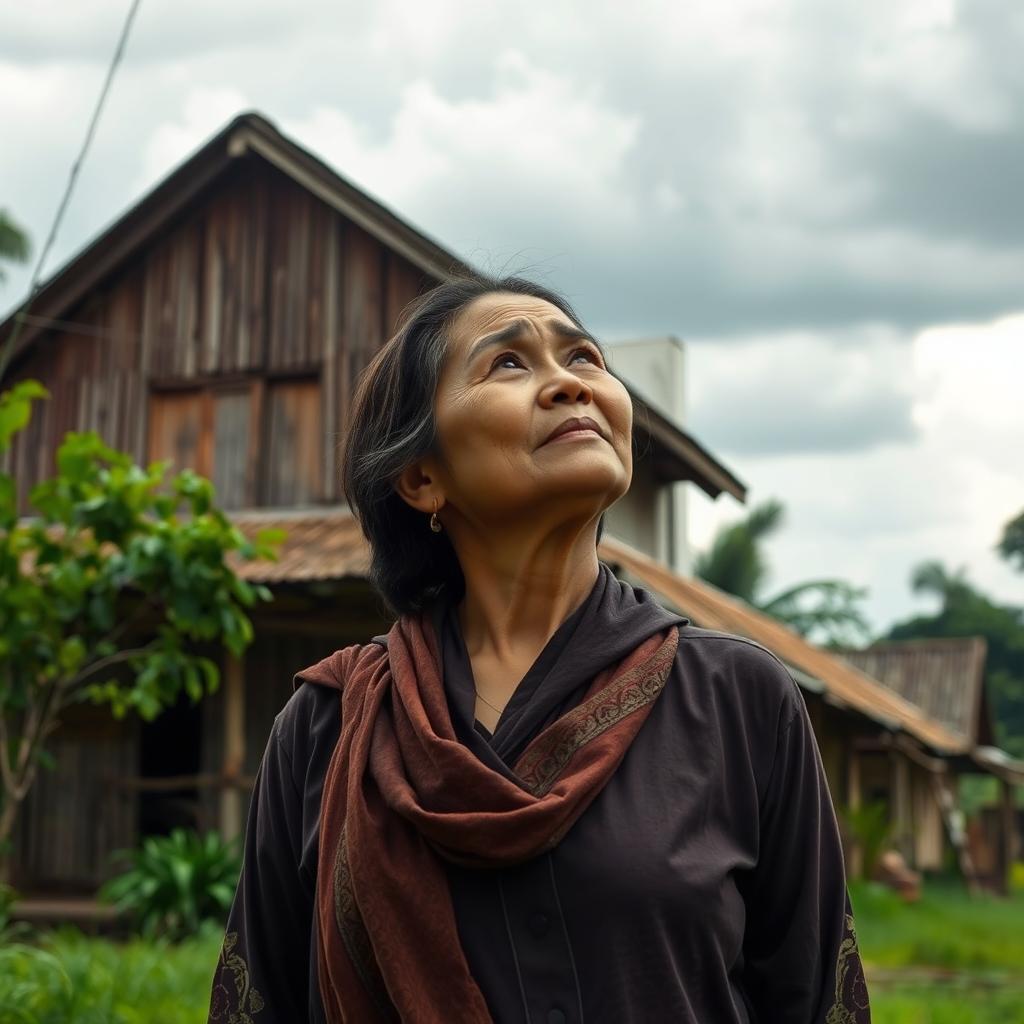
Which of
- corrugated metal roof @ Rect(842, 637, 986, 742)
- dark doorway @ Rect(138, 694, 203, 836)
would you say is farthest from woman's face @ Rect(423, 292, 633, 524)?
corrugated metal roof @ Rect(842, 637, 986, 742)

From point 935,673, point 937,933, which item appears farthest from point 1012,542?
point 937,933

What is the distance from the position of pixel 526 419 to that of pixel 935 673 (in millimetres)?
27490

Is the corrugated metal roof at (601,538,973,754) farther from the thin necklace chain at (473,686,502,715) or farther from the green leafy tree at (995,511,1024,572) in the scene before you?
the green leafy tree at (995,511,1024,572)

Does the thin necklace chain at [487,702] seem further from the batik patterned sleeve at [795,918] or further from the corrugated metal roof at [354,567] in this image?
the corrugated metal roof at [354,567]

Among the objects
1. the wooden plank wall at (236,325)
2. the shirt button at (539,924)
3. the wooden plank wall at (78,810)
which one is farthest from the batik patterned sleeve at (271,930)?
the wooden plank wall at (78,810)

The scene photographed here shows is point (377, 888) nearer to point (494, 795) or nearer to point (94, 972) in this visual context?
point (494, 795)

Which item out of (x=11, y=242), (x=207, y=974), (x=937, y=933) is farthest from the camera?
(x=11, y=242)

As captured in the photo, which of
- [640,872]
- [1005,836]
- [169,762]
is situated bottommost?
[1005,836]

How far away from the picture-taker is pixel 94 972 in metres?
6.48

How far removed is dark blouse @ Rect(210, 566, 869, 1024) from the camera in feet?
6.34

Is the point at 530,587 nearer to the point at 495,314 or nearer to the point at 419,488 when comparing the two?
the point at 419,488

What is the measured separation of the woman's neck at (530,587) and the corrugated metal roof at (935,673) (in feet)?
85.0

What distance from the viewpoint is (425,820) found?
1950 millimetres

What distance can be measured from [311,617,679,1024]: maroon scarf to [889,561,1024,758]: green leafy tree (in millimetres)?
46546
